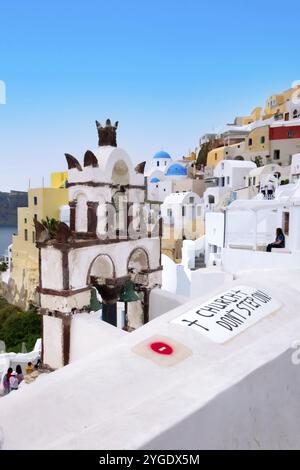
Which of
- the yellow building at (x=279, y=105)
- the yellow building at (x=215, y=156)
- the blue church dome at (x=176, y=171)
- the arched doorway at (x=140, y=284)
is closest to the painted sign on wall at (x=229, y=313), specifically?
the arched doorway at (x=140, y=284)

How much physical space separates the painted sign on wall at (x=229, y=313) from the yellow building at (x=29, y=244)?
32.0 m

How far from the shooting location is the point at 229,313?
5082 mm

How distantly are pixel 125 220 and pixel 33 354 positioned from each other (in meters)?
6.93

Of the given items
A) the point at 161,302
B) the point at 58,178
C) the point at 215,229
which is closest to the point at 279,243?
the point at 161,302

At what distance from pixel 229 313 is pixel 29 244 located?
35618 millimetres

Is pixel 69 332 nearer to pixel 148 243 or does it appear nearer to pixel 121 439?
pixel 148 243

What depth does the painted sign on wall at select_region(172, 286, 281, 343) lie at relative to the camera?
15.6 ft

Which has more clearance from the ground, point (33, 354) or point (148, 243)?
point (148, 243)

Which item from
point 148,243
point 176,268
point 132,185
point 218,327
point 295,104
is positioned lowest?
point 176,268

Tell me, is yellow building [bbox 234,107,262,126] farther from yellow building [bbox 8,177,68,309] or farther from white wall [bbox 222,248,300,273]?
white wall [bbox 222,248,300,273]

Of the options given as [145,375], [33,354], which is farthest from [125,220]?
[33,354]

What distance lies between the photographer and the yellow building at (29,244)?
3691 centimetres

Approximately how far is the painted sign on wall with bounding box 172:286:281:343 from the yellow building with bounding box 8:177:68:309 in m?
32.0

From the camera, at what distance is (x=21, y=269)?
39.1 metres
